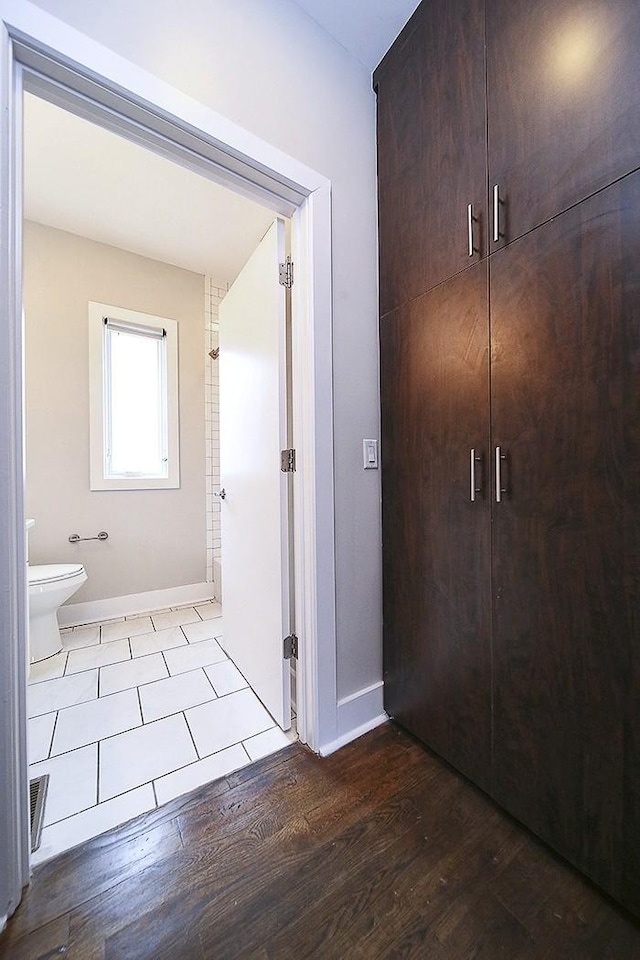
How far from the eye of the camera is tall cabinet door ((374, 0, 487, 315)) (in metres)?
1.04

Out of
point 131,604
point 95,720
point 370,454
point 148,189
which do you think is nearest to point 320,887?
point 95,720

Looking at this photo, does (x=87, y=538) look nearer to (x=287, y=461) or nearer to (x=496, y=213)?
(x=287, y=461)

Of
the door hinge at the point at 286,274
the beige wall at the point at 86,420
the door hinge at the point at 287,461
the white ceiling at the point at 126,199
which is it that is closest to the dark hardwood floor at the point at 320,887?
the door hinge at the point at 287,461

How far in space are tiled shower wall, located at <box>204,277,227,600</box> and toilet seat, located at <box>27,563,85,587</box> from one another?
1001 mm

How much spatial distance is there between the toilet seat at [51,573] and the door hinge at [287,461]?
159cm

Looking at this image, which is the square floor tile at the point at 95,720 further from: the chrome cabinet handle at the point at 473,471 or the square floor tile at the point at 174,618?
the chrome cabinet handle at the point at 473,471

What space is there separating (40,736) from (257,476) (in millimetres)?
1304

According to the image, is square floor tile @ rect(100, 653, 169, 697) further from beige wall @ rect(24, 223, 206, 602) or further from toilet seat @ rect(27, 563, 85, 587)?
beige wall @ rect(24, 223, 206, 602)

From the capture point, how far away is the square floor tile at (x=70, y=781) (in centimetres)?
106

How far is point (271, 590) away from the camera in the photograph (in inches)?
58.7

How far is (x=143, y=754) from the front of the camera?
1274 millimetres

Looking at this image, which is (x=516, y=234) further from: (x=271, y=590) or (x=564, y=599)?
(x=271, y=590)

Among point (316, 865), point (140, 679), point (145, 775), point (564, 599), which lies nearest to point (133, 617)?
point (140, 679)

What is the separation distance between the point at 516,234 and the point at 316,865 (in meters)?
1.71
